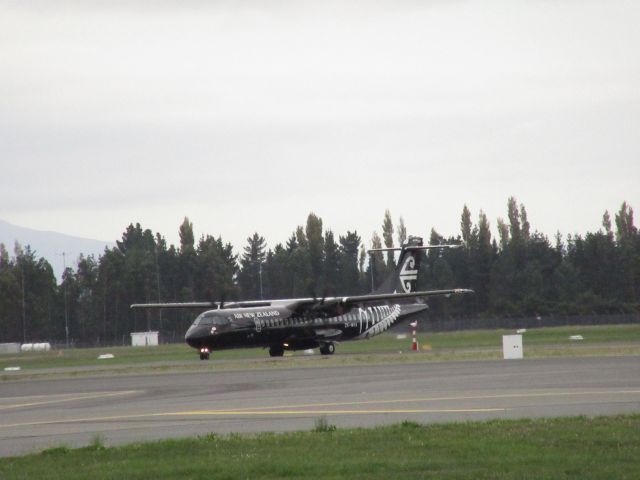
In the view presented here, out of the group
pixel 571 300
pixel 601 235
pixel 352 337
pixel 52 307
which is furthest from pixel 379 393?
pixel 601 235

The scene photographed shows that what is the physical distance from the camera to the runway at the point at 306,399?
18516mm

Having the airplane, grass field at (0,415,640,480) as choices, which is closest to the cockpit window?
the airplane

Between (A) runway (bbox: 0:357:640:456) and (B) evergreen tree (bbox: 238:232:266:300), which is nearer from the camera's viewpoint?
(A) runway (bbox: 0:357:640:456)

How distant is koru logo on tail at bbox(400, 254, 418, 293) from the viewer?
58719mm

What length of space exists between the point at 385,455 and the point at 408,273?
4544cm

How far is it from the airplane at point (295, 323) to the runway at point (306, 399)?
44.0 feet

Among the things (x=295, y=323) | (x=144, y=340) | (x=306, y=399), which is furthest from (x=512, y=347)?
(x=144, y=340)

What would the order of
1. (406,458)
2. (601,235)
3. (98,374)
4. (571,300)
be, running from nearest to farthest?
(406,458) < (98,374) < (571,300) < (601,235)

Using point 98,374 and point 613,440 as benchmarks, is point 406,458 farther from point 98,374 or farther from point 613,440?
point 98,374

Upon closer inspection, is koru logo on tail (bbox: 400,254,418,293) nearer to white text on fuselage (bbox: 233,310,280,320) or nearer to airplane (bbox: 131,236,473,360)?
airplane (bbox: 131,236,473,360)

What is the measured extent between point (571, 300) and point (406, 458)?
98471 mm

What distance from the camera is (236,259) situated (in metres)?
138

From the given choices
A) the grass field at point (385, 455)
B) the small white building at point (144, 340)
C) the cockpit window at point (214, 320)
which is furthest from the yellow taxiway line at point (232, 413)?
the small white building at point (144, 340)

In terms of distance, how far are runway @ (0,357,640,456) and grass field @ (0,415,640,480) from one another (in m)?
1.65
